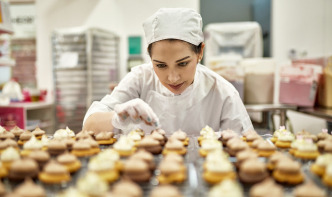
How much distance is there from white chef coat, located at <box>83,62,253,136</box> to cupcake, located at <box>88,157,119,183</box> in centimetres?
103

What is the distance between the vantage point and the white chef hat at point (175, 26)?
1.65 meters

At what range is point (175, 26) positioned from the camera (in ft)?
5.46

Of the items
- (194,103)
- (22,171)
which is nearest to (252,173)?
(22,171)

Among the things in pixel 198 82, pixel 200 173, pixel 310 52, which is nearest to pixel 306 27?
pixel 310 52

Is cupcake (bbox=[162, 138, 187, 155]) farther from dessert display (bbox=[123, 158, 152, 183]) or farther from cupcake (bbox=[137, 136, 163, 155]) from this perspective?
dessert display (bbox=[123, 158, 152, 183])

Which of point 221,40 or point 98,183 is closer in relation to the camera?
point 98,183

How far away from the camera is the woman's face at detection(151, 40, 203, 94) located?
1.57m

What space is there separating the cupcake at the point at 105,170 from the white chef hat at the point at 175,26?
0.88 metres

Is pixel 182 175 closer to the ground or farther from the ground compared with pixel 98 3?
closer to the ground

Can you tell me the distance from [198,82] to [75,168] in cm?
123

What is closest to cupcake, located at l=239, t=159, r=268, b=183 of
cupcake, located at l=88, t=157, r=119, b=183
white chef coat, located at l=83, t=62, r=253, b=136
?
cupcake, located at l=88, t=157, r=119, b=183

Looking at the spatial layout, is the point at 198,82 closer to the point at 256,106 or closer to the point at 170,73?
the point at 170,73

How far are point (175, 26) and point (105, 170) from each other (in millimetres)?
981

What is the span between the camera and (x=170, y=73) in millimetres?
1597
